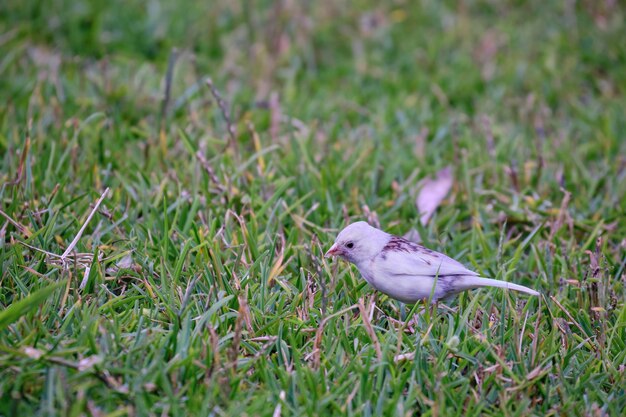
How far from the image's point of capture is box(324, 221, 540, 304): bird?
3.28 metres

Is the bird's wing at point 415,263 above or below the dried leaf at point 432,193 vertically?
above

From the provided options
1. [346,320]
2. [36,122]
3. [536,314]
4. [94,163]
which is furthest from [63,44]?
[536,314]

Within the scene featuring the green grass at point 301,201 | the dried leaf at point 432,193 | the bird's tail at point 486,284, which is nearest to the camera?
the green grass at point 301,201

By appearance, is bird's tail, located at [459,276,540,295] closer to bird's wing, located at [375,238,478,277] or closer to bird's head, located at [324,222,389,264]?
→ bird's wing, located at [375,238,478,277]

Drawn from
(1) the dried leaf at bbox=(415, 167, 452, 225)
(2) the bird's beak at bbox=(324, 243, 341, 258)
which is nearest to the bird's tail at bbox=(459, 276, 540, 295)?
(2) the bird's beak at bbox=(324, 243, 341, 258)

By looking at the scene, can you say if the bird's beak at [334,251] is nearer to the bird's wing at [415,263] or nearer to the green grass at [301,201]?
the green grass at [301,201]

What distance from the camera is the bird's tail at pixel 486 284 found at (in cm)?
316

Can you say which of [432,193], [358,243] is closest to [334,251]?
[358,243]

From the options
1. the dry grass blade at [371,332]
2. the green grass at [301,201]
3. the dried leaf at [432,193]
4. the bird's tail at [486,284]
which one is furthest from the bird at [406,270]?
the dried leaf at [432,193]

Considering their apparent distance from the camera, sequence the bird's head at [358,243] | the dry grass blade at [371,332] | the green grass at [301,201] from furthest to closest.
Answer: the bird's head at [358,243], the dry grass blade at [371,332], the green grass at [301,201]

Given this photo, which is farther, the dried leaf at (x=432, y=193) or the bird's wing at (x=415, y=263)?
the dried leaf at (x=432, y=193)

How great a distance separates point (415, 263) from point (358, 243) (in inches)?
10.5

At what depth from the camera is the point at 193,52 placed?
244 inches

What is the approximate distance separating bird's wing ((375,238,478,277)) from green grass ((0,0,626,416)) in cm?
16
